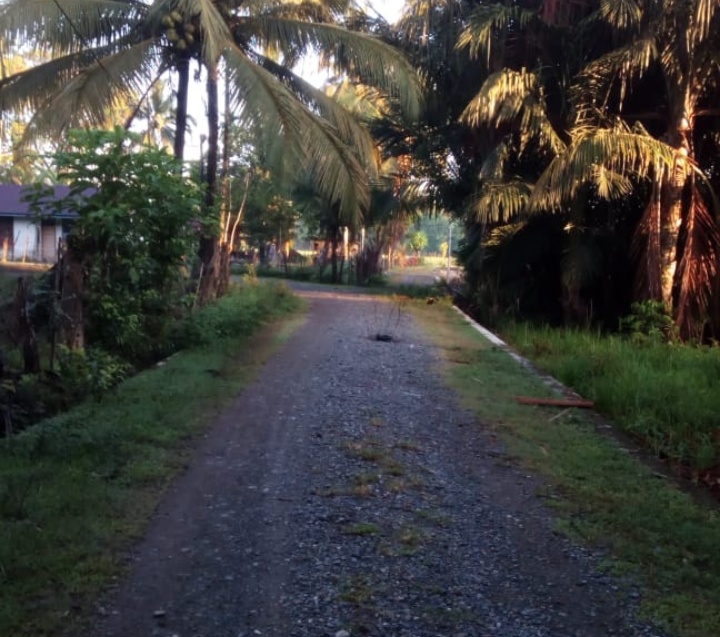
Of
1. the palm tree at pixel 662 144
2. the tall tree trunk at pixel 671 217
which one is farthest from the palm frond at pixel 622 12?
the tall tree trunk at pixel 671 217

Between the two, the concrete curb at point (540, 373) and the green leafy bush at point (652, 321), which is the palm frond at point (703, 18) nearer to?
the green leafy bush at point (652, 321)

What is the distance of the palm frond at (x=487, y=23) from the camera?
16.7 meters

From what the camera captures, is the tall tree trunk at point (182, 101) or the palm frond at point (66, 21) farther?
the tall tree trunk at point (182, 101)

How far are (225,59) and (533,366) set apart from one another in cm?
661

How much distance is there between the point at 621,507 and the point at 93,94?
993 cm

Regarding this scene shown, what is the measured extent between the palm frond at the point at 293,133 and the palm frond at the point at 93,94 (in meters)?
1.53

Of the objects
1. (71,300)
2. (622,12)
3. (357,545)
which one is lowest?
(357,545)

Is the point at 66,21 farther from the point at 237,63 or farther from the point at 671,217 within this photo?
the point at 671,217

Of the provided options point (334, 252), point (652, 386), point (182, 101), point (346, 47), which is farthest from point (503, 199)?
point (334, 252)

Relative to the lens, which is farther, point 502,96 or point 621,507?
point 502,96

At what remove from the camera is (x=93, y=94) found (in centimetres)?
1260

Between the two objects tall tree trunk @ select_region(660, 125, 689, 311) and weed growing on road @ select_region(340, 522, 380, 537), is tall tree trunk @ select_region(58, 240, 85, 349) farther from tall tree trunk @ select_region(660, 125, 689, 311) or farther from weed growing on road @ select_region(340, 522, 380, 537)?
tall tree trunk @ select_region(660, 125, 689, 311)

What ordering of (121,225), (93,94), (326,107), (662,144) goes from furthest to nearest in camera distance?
(326,107) < (662,144) < (93,94) < (121,225)

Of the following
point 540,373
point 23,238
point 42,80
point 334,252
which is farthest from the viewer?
point 334,252
